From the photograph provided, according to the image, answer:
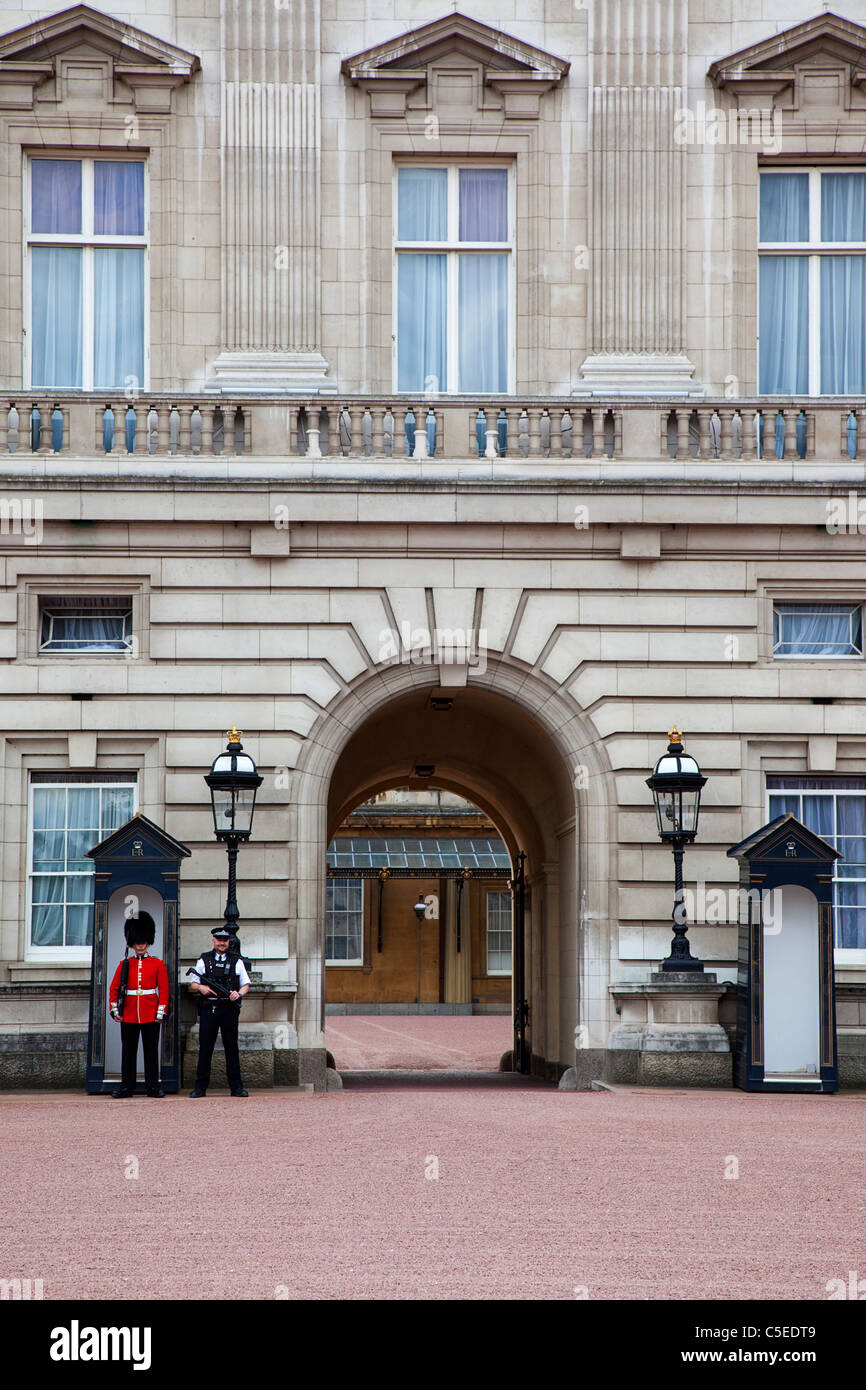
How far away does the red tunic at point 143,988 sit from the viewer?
1619 centimetres

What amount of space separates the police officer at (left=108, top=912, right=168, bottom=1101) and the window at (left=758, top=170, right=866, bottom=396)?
813cm

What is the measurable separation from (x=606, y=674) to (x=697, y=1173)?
774 cm

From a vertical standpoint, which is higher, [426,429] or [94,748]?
[426,429]

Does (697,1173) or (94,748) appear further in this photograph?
(94,748)

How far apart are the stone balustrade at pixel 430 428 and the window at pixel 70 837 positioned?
3050mm

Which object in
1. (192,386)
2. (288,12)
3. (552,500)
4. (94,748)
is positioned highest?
(288,12)

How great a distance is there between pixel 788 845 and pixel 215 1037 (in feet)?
A: 16.6

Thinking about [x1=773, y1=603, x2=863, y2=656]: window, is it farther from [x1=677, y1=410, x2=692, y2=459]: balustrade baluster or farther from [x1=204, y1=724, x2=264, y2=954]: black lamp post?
[x1=204, y1=724, x2=264, y2=954]: black lamp post

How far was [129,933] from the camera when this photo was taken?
54.6 ft

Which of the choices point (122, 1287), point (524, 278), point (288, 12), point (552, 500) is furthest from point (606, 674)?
point (122, 1287)

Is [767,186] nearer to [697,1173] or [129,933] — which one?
[129,933]

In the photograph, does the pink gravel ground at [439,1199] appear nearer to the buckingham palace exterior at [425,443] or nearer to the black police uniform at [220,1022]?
the black police uniform at [220,1022]

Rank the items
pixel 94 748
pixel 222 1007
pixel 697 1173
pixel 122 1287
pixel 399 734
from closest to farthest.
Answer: pixel 122 1287 → pixel 697 1173 → pixel 222 1007 → pixel 94 748 → pixel 399 734

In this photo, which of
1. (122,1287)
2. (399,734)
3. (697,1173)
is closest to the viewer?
(122,1287)
